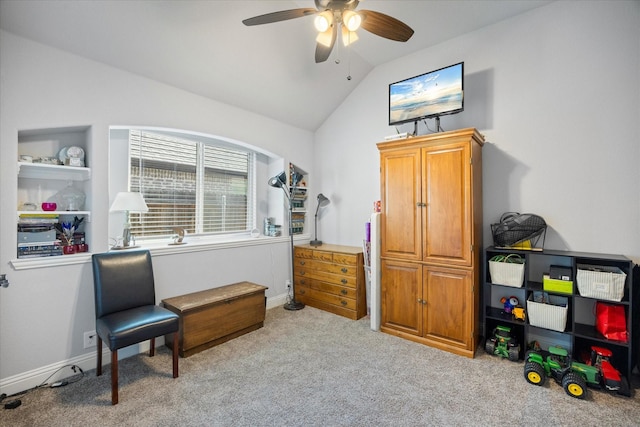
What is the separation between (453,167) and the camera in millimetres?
2674

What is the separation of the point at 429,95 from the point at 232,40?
2.01 m

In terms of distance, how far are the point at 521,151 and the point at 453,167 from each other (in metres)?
0.78

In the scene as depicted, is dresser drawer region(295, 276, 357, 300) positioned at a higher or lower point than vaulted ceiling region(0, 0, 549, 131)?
lower

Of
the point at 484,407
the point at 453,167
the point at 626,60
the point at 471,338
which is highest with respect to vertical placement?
the point at 626,60

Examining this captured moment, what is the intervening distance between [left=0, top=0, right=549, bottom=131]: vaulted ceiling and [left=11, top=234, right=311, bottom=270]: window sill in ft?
5.46

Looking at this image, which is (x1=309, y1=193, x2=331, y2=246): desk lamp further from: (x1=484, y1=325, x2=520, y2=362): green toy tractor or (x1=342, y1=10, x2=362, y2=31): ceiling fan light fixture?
(x1=342, y1=10, x2=362, y2=31): ceiling fan light fixture

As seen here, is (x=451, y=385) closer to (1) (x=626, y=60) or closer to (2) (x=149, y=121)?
(1) (x=626, y=60)

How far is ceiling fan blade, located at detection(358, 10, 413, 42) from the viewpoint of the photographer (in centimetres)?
197

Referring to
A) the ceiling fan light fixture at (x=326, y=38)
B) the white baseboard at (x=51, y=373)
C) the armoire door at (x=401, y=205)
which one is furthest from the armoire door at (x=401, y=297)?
the white baseboard at (x=51, y=373)

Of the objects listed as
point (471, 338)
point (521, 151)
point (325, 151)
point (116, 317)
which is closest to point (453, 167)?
point (521, 151)

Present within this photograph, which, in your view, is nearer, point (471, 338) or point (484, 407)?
point (484, 407)

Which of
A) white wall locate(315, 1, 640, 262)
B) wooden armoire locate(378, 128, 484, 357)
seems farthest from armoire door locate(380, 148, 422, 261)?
white wall locate(315, 1, 640, 262)

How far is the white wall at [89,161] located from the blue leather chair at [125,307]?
10.2 inches

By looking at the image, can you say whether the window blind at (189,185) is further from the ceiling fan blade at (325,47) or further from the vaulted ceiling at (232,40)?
the ceiling fan blade at (325,47)
